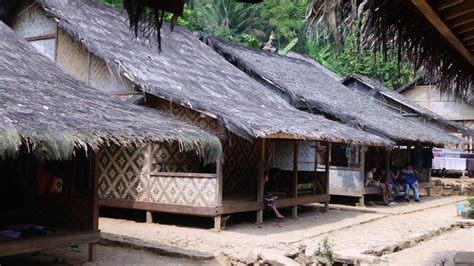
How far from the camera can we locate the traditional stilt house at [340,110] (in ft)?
49.6

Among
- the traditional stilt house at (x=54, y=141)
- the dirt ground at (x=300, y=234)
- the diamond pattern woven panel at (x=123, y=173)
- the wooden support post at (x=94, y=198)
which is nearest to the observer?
the traditional stilt house at (x=54, y=141)

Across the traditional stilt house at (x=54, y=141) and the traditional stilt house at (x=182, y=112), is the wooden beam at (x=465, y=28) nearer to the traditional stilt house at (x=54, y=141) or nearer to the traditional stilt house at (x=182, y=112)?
the traditional stilt house at (x=54, y=141)

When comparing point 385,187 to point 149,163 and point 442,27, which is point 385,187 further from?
point 442,27

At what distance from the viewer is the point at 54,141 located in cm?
583

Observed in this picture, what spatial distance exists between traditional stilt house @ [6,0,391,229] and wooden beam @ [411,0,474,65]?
5464 mm

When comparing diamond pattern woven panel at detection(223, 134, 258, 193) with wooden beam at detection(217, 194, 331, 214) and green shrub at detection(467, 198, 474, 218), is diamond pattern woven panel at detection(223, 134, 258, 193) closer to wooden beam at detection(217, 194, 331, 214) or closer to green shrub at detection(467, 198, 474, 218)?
wooden beam at detection(217, 194, 331, 214)

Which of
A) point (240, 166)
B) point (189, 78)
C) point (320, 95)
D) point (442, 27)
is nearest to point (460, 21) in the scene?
point (442, 27)

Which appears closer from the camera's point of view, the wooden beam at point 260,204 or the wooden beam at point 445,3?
the wooden beam at point 445,3

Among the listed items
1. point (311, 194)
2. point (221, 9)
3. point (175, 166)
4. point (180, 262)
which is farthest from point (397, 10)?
point (221, 9)

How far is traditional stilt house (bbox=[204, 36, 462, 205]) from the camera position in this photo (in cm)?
1511

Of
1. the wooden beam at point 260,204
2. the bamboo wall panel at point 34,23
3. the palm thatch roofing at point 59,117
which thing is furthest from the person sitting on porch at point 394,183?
the bamboo wall panel at point 34,23

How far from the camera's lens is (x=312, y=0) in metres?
3.42

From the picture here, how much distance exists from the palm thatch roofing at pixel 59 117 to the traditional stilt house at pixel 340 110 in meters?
7.31

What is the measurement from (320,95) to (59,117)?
11202 mm
